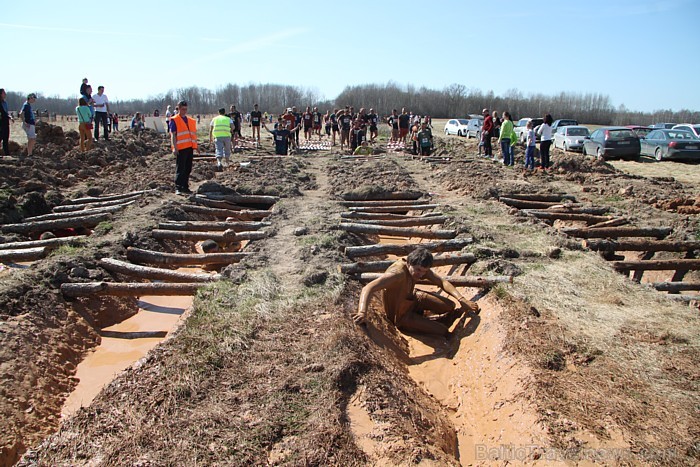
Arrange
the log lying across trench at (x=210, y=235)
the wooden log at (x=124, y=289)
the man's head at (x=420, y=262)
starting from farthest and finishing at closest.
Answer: the log lying across trench at (x=210, y=235)
the wooden log at (x=124, y=289)
the man's head at (x=420, y=262)

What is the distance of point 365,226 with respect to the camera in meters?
7.94

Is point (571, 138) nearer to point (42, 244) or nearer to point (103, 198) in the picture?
point (103, 198)

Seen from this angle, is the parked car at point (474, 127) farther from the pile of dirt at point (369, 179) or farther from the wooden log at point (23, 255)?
the wooden log at point (23, 255)

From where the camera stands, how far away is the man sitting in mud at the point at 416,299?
5.19 meters

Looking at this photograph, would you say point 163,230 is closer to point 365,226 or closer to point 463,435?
point 365,226

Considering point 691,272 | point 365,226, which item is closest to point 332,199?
point 365,226

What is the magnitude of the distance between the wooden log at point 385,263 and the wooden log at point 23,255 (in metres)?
4.06

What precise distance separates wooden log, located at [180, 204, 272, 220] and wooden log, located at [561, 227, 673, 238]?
17.5 ft

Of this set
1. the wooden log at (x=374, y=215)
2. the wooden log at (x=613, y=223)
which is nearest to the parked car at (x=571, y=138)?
the wooden log at (x=613, y=223)

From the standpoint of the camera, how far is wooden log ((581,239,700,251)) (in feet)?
24.7

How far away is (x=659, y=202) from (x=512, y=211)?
381cm

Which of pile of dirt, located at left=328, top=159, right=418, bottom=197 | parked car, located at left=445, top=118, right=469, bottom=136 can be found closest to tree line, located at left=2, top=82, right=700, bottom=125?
parked car, located at left=445, top=118, right=469, bottom=136

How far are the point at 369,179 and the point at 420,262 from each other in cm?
712

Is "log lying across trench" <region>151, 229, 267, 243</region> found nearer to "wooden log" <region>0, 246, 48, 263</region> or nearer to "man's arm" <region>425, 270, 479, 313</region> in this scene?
"wooden log" <region>0, 246, 48, 263</region>
